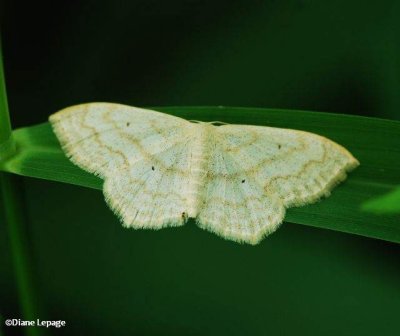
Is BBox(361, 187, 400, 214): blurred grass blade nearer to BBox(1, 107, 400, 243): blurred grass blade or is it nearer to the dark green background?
BBox(1, 107, 400, 243): blurred grass blade

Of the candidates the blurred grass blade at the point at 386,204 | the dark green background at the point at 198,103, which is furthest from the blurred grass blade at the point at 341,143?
the blurred grass blade at the point at 386,204

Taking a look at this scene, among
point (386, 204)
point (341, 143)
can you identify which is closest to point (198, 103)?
point (341, 143)

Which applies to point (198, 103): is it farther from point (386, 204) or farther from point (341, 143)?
point (386, 204)

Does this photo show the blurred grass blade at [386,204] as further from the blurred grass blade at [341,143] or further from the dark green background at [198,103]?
the dark green background at [198,103]

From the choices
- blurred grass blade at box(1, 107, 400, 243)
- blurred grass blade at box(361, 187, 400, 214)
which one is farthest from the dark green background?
blurred grass blade at box(361, 187, 400, 214)

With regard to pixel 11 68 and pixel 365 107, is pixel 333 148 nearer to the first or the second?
pixel 365 107
